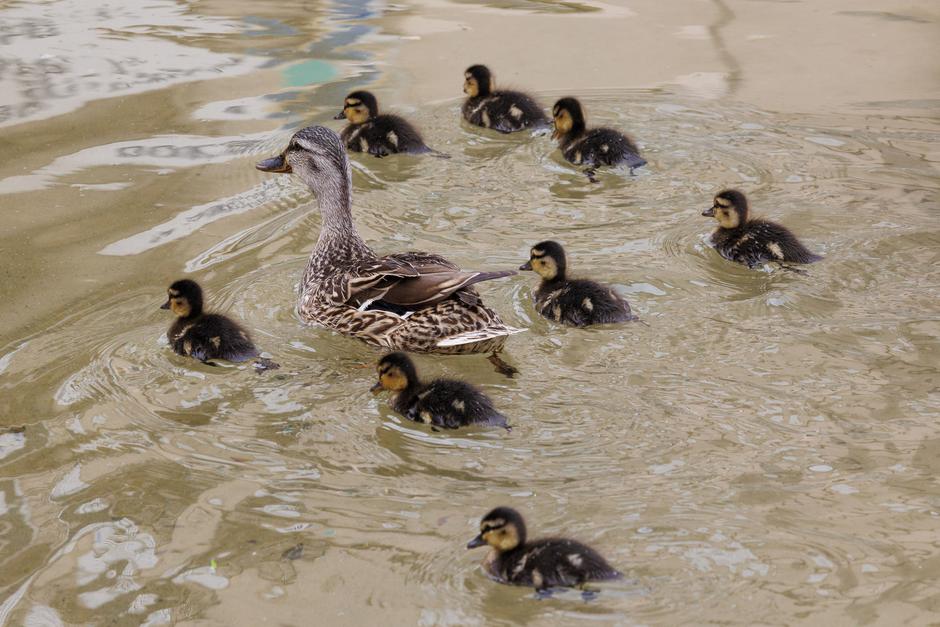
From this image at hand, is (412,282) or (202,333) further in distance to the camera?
(412,282)

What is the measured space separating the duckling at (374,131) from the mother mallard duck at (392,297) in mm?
990

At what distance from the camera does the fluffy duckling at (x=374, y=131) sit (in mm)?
5922

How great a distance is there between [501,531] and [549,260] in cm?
169

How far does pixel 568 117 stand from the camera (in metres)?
5.88

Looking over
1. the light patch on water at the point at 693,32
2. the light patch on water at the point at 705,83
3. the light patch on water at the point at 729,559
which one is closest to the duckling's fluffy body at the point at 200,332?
the light patch on water at the point at 729,559

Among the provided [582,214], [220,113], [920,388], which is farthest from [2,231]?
[920,388]

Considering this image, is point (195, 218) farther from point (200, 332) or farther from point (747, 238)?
point (747, 238)

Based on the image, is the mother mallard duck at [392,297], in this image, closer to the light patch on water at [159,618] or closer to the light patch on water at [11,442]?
the light patch on water at [11,442]

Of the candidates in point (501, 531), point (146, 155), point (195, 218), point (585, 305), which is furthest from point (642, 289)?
point (146, 155)

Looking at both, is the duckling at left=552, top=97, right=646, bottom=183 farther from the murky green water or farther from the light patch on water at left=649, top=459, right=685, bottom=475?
the light patch on water at left=649, top=459, right=685, bottom=475

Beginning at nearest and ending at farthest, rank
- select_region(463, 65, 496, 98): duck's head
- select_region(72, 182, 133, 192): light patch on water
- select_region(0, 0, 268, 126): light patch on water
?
select_region(72, 182, 133, 192): light patch on water → select_region(463, 65, 496, 98): duck's head → select_region(0, 0, 268, 126): light patch on water

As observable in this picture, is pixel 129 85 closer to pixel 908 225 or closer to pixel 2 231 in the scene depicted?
pixel 2 231

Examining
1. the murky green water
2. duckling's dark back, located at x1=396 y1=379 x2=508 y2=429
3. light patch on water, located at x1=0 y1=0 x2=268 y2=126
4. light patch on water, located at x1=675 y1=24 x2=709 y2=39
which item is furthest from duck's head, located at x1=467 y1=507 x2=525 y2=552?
light patch on water, located at x1=675 y1=24 x2=709 y2=39

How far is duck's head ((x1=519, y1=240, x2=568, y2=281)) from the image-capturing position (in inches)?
179
